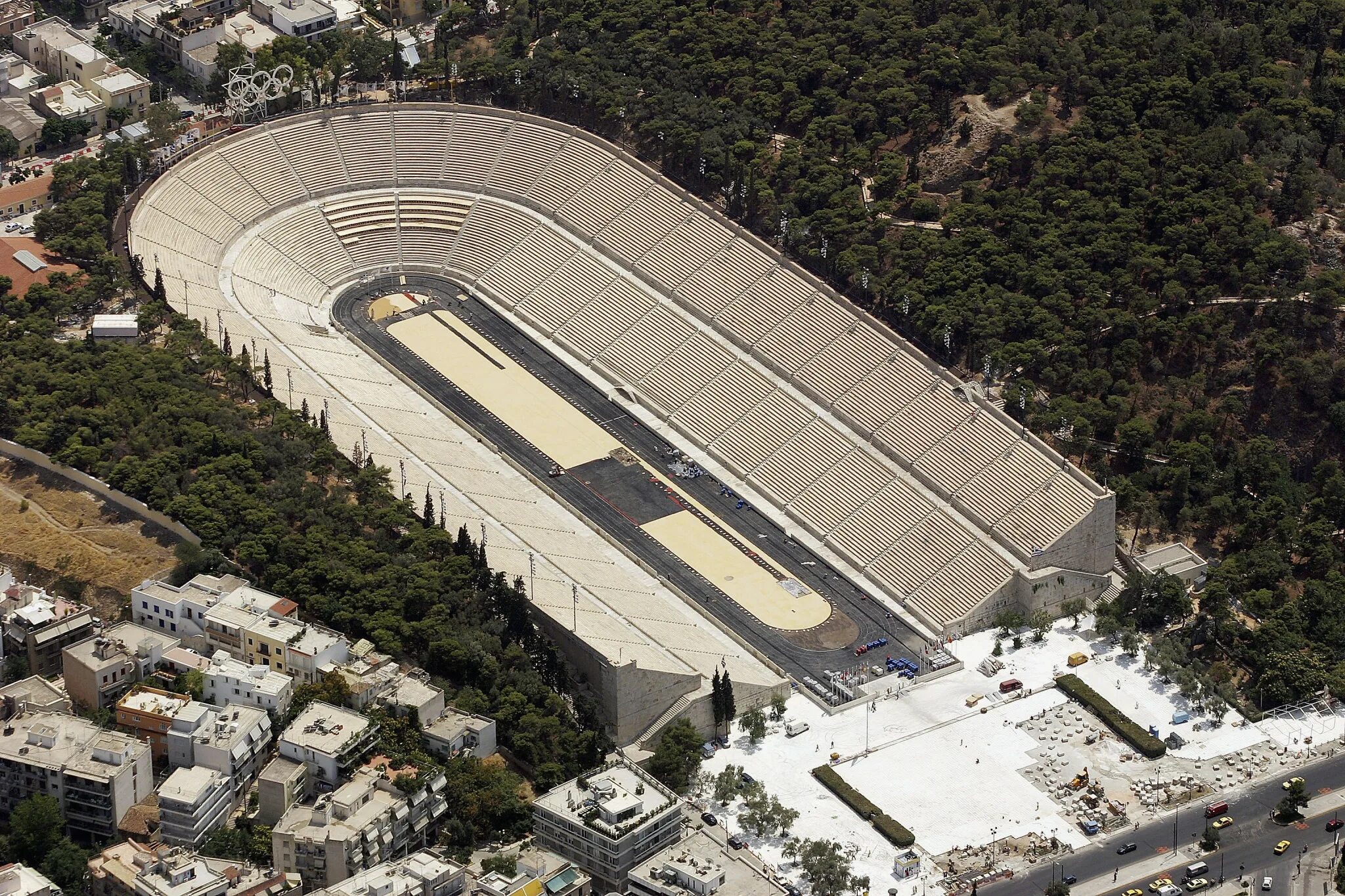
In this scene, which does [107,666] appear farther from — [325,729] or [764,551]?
[764,551]

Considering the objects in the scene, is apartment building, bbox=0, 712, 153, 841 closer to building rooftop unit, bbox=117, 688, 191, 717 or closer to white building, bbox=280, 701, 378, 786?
building rooftop unit, bbox=117, 688, 191, 717

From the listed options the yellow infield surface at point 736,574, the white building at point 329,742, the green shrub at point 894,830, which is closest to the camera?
the white building at point 329,742

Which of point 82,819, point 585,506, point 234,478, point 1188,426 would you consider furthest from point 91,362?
point 1188,426

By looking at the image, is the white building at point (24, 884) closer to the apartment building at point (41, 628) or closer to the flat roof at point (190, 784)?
the flat roof at point (190, 784)

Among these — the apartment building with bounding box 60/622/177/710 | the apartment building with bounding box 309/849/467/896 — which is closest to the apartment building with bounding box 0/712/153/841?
the apartment building with bounding box 60/622/177/710

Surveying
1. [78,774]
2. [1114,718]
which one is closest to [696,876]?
[1114,718]

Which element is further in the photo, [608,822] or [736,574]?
[736,574]

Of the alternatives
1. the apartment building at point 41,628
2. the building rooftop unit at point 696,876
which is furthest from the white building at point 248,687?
the building rooftop unit at point 696,876
